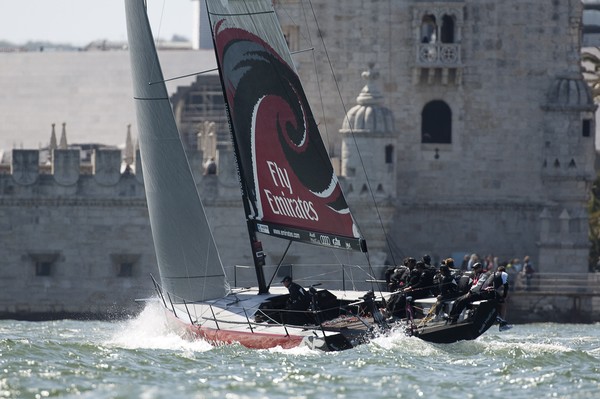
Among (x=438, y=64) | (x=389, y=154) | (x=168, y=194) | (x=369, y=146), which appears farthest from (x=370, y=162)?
(x=168, y=194)

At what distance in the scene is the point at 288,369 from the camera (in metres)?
41.5

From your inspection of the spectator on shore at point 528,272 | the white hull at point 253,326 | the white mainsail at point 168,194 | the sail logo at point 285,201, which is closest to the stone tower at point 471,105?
the spectator on shore at point 528,272

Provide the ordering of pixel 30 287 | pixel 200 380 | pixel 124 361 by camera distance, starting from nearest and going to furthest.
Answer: pixel 200 380 < pixel 124 361 < pixel 30 287

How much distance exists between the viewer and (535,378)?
4125 centimetres

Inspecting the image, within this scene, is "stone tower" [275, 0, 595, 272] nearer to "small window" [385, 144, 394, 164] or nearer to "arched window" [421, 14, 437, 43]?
"arched window" [421, 14, 437, 43]

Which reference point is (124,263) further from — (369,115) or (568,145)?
(568,145)

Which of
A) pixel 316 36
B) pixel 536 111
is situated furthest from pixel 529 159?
pixel 316 36

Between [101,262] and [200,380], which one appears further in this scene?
[101,262]

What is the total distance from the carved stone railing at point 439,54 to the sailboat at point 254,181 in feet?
59.5

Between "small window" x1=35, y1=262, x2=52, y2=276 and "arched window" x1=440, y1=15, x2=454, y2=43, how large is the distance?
12.6m

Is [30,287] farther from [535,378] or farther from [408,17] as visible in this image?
[535,378]

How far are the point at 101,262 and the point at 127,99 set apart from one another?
2750cm

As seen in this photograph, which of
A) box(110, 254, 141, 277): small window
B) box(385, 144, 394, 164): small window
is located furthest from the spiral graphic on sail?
box(110, 254, 141, 277): small window

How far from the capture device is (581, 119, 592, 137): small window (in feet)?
218
